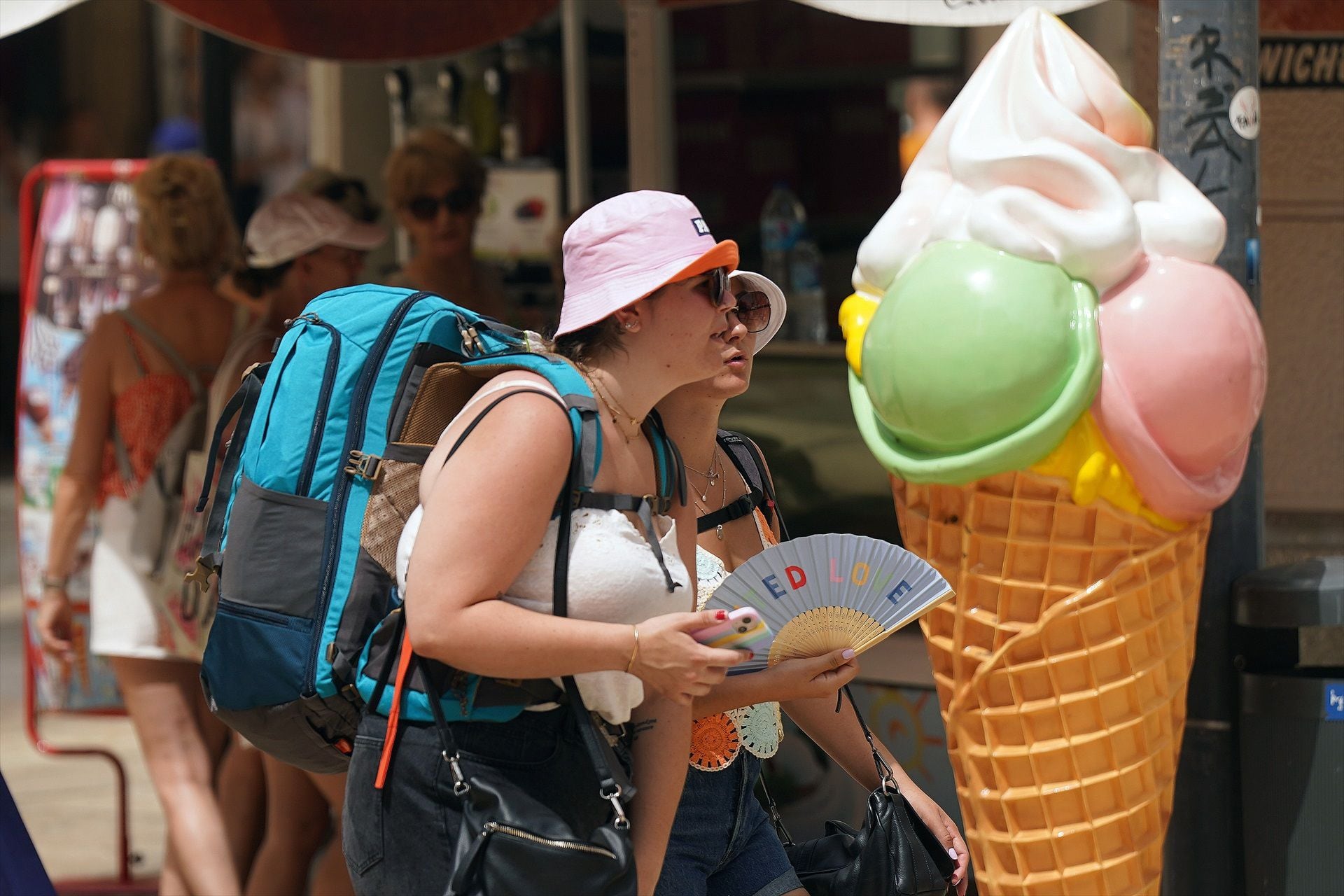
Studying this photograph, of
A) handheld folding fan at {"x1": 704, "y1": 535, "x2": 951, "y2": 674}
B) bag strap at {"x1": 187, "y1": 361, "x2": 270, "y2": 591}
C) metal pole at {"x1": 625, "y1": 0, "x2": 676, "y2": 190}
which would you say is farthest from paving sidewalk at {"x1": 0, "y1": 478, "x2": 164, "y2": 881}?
handheld folding fan at {"x1": 704, "y1": 535, "x2": 951, "y2": 674}

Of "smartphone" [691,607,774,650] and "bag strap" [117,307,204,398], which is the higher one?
"bag strap" [117,307,204,398]

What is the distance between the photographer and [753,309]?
2844 millimetres

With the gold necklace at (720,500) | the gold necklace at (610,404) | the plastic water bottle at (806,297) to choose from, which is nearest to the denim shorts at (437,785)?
the gold necklace at (610,404)

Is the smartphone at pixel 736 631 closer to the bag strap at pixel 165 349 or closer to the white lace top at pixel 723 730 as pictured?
the white lace top at pixel 723 730

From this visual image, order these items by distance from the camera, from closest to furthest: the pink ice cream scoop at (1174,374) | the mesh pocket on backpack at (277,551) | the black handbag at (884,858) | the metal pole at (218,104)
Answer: the mesh pocket on backpack at (277,551), the black handbag at (884,858), the pink ice cream scoop at (1174,374), the metal pole at (218,104)

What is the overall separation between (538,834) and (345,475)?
69 centimetres

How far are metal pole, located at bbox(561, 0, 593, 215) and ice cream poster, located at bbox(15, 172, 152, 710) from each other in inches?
72.3

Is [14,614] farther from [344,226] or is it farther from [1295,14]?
[1295,14]

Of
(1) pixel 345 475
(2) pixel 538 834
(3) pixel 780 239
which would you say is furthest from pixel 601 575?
(3) pixel 780 239

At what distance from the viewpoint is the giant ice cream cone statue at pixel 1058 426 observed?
300 cm

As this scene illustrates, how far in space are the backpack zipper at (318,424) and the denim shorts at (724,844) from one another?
76 cm

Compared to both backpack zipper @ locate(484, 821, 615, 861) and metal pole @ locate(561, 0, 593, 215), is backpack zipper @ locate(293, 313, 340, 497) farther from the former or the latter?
metal pole @ locate(561, 0, 593, 215)

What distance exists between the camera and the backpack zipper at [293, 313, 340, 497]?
2570mm

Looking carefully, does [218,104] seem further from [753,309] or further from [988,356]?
[988,356]
